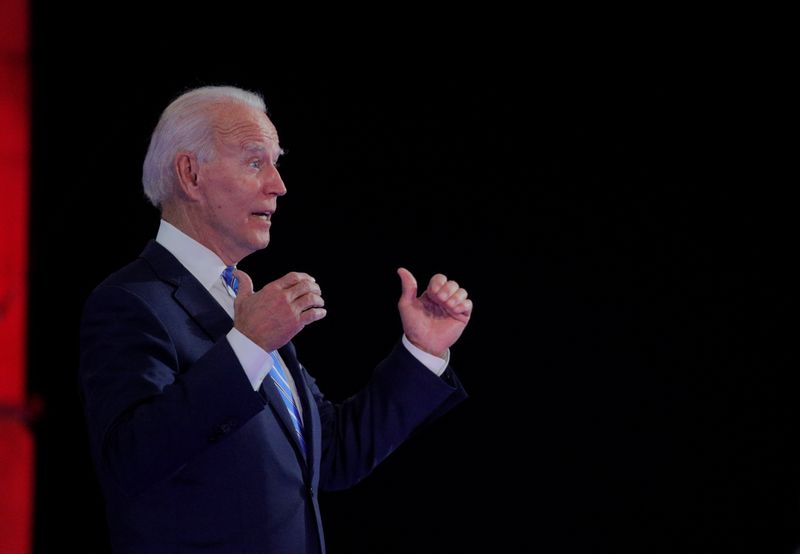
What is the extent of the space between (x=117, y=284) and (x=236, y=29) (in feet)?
6.14

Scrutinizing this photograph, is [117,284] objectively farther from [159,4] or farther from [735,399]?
[735,399]

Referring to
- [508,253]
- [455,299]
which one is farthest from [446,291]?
[508,253]

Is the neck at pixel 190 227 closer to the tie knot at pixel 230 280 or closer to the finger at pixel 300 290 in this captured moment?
the tie knot at pixel 230 280

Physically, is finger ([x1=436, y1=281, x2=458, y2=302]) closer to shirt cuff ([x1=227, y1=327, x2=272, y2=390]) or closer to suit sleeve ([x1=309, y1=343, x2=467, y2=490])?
suit sleeve ([x1=309, y1=343, x2=467, y2=490])

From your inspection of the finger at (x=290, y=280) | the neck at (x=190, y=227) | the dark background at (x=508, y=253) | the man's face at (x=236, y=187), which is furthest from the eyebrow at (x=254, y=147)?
the dark background at (x=508, y=253)

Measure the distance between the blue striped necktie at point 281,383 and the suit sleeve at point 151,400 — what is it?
216mm

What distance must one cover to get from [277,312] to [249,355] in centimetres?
7

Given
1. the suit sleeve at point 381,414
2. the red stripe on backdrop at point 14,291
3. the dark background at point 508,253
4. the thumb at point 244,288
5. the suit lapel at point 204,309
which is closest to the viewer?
the thumb at point 244,288

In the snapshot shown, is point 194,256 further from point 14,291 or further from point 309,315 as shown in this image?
point 14,291

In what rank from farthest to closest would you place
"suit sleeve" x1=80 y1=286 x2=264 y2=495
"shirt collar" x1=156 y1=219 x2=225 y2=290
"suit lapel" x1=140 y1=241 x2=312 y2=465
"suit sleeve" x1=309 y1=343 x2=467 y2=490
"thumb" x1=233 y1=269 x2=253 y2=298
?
"suit sleeve" x1=309 y1=343 x2=467 y2=490 → "shirt collar" x1=156 y1=219 x2=225 y2=290 → "suit lapel" x1=140 y1=241 x2=312 y2=465 → "thumb" x1=233 y1=269 x2=253 y2=298 → "suit sleeve" x1=80 y1=286 x2=264 y2=495

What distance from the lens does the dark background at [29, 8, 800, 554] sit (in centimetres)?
302

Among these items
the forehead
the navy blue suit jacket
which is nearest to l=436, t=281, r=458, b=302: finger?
the navy blue suit jacket

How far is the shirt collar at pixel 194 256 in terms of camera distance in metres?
1.59

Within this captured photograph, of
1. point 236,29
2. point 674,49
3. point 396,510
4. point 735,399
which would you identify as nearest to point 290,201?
point 236,29
